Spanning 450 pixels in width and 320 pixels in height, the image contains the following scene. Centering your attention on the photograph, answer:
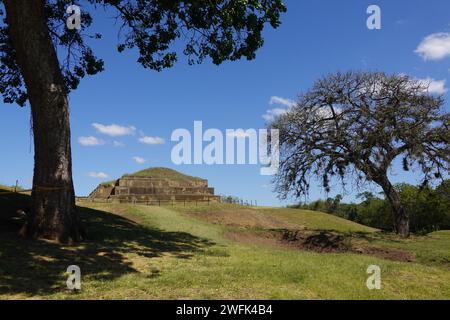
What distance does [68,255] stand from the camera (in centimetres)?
1133

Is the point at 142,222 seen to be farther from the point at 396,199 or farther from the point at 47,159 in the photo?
the point at 396,199

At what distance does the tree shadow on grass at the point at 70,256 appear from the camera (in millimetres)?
8797

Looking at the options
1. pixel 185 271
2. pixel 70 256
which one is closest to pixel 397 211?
pixel 185 271

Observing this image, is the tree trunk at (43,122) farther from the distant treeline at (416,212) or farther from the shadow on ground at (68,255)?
the distant treeline at (416,212)

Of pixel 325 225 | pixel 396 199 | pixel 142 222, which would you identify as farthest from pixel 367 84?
pixel 142 222

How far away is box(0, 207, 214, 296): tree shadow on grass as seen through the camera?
8797 millimetres

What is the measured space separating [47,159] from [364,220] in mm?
62134

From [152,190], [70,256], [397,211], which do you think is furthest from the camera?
[152,190]

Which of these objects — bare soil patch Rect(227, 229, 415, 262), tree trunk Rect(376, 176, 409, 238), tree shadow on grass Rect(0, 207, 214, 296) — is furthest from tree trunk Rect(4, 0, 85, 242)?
tree trunk Rect(376, 176, 409, 238)

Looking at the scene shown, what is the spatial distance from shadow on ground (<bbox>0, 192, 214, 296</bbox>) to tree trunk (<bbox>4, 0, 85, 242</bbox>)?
76cm

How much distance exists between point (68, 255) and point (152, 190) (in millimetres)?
36385

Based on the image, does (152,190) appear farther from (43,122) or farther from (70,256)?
(70,256)

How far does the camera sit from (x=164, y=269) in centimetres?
1094

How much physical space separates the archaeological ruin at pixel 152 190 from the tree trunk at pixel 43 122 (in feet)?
103
